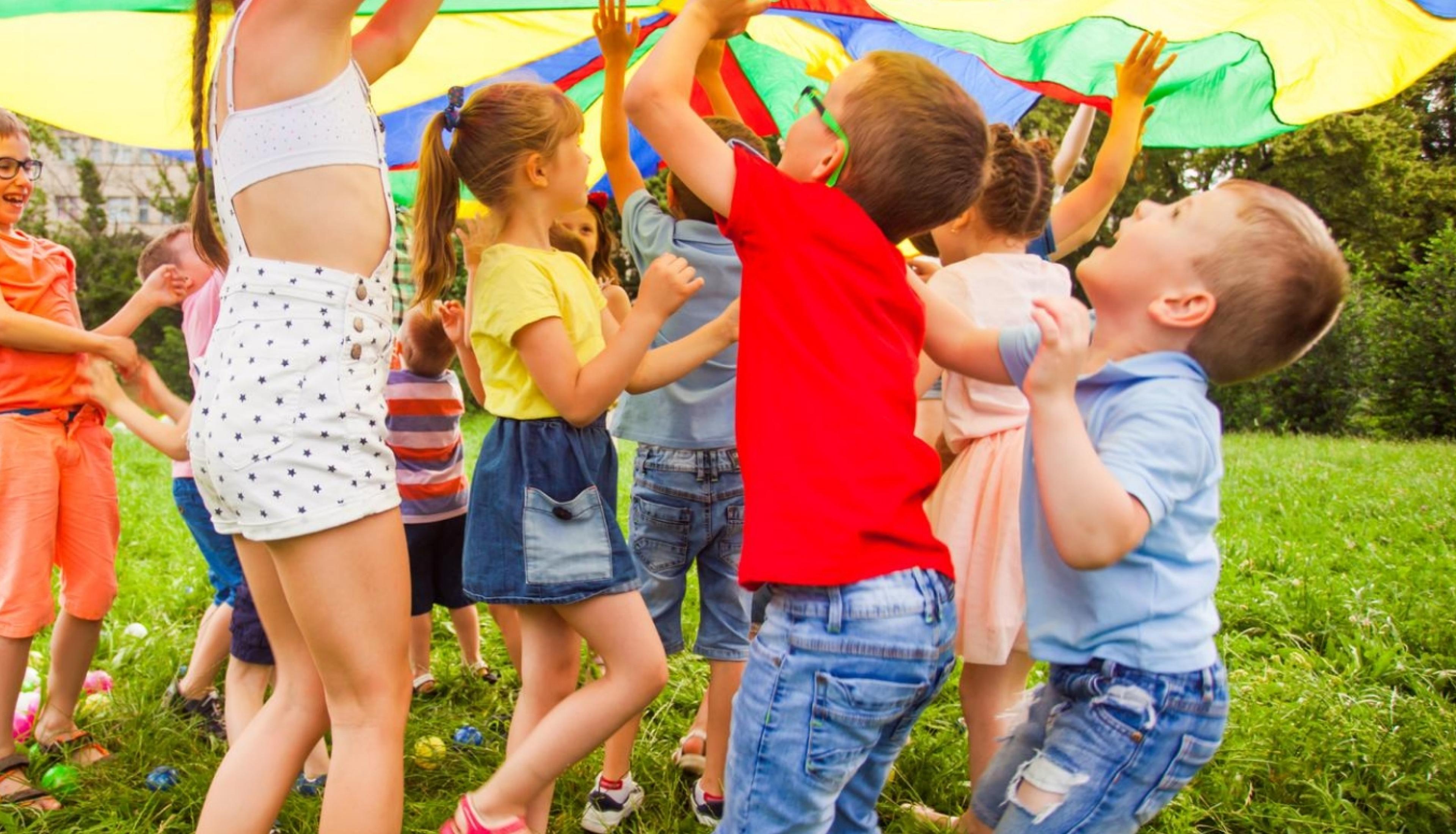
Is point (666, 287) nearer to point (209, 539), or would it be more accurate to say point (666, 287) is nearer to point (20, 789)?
point (209, 539)

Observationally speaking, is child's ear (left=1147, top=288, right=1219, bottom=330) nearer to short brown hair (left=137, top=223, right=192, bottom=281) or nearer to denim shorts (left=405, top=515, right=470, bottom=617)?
denim shorts (left=405, top=515, right=470, bottom=617)

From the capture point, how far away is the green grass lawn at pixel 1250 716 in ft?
8.81

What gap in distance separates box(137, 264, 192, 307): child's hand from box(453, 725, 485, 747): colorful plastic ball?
1.58 m

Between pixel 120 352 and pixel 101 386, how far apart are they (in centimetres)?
17

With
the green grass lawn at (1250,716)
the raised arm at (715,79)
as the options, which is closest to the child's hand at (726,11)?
the raised arm at (715,79)

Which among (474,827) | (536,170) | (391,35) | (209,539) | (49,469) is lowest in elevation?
(474,827)

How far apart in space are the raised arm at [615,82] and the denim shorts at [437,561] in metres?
1.33

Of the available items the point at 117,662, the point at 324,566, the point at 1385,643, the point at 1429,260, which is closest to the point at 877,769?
the point at 324,566

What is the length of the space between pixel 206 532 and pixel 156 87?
4.57ft

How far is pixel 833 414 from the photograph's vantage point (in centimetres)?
170

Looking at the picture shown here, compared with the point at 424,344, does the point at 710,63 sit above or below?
above

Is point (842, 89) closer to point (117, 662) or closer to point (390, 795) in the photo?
point (390, 795)

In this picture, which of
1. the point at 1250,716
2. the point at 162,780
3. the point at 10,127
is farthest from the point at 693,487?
the point at 10,127

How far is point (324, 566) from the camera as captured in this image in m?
1.79
